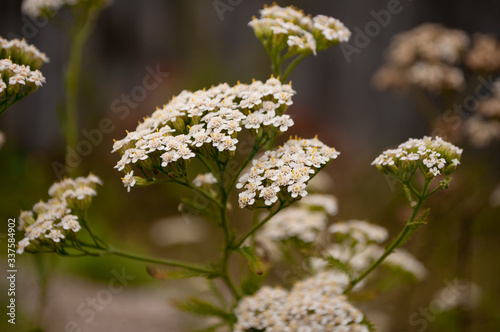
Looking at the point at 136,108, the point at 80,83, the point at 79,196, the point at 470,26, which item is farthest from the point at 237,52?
the point at 79,196

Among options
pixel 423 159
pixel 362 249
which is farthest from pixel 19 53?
pixel 362 249

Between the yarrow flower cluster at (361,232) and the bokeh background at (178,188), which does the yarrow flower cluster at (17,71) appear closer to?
the bokeh background at (178,188)

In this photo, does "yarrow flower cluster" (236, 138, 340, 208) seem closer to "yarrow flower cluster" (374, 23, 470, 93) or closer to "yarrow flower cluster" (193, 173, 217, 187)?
"yarrow flower cluster" (193, 173, 217, 187)

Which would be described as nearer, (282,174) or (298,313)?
(282,174)

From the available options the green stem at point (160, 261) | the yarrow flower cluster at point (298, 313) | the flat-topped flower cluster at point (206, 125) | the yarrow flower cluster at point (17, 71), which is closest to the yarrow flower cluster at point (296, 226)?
the yarrow flower cluster at point (298, 313)

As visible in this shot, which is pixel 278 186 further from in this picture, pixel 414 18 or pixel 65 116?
pixel 414 18

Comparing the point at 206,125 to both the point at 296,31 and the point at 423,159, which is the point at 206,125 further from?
the point at 423,159
